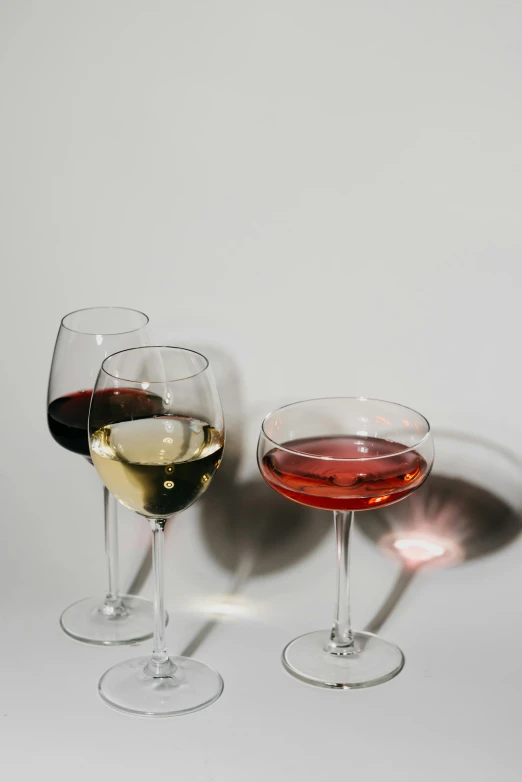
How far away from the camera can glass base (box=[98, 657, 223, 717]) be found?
104cm

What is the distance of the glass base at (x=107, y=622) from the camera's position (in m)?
1.18

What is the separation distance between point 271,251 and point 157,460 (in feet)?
1.19

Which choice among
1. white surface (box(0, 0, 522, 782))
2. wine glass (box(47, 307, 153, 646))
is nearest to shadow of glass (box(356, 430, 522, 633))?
white surface (box(0, 0, 522, 782))

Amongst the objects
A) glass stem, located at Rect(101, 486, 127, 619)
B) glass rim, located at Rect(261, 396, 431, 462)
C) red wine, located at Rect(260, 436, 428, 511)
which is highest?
glass rim, located at Rect(261, 396, 431, 462)

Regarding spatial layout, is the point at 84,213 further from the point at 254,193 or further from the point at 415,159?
the point at 415,159

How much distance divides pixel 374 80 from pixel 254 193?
7.2 inches

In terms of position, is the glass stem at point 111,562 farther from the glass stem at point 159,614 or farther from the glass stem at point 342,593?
the glass stem at point 342,593

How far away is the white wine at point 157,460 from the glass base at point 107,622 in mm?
217

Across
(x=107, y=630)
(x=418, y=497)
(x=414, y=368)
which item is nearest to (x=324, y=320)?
(x=414, y=368)

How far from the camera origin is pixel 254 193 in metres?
1.25

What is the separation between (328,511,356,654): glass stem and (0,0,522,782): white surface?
0.20ft

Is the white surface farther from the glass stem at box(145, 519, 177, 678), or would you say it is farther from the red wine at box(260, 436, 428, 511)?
the red wine at box(260, 436, 428, 511)

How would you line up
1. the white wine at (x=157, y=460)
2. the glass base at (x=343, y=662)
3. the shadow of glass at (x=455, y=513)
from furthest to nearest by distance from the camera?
the shadow of glass at (x=455, y=513) < the glass base at (x=343, y=662) < the white wine at (x=157, y=460)

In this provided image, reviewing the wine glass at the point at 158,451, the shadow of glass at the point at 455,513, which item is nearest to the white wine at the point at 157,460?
the wine glass at the point at 158,451
